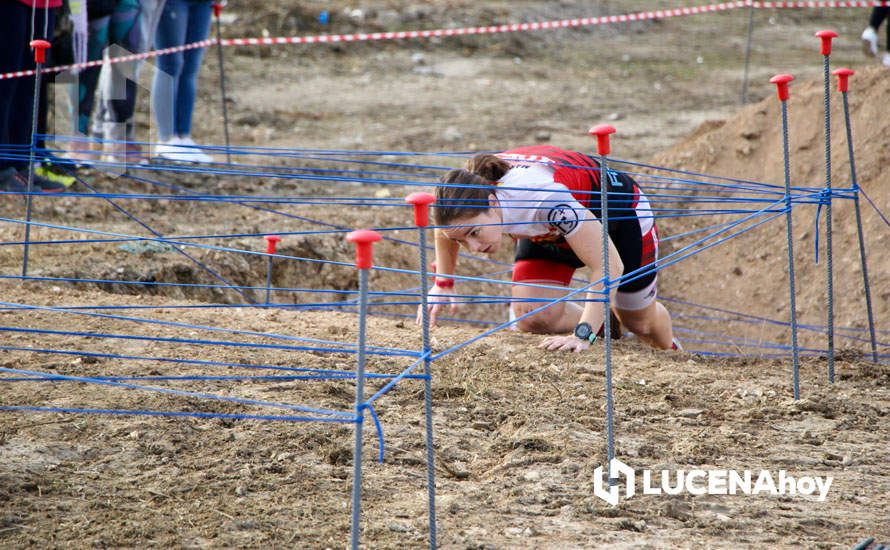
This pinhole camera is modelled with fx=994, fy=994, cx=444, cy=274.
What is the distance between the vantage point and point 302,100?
1210 centimetres

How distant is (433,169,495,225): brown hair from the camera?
3.86 metres

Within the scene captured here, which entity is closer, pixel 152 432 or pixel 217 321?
pixel 152 432

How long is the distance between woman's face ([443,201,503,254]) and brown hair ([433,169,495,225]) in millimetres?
25

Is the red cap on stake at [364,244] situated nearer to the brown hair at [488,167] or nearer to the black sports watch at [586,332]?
the brown hair at [488,167]

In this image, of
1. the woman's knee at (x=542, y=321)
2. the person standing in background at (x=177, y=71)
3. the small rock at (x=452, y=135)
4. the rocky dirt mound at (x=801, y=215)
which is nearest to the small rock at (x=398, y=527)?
the woman's knee at (x=542, y=321)

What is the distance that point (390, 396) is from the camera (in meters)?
4.11

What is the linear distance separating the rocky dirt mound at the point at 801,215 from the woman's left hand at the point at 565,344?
8.38ft

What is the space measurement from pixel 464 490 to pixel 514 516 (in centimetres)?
24

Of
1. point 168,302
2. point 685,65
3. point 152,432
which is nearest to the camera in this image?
point 152,432

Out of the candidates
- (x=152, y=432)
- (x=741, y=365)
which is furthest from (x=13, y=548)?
(x=741, y=365)

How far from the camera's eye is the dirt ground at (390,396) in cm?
314

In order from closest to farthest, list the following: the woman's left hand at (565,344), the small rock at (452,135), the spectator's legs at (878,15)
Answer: the woman's left hand at (565,344), the small rock at (452,135), the spectator's legs at (878,15)

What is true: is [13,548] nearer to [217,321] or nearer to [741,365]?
[217,321]

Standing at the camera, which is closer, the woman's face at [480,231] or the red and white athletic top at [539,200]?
the woman's face at [480,231]
